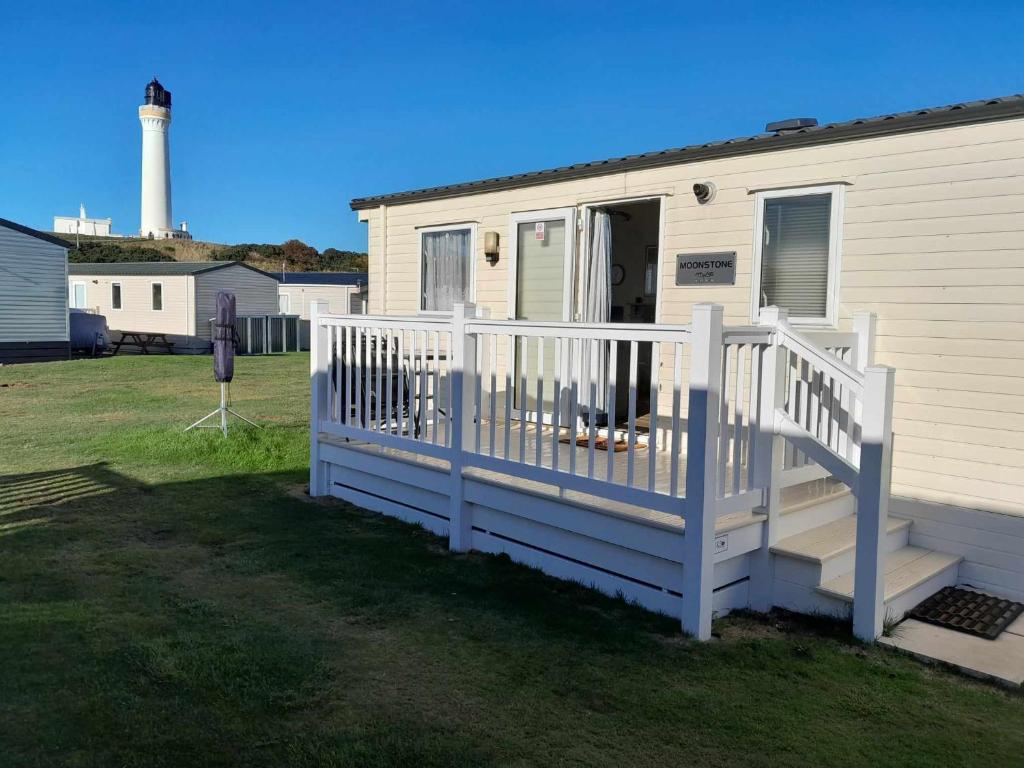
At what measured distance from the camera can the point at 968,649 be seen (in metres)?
3.42

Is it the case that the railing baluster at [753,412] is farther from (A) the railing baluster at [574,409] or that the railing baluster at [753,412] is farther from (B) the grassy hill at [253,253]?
(B) the grassy hill at [253,253]

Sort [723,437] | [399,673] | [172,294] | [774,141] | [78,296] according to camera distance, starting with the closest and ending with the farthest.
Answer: [399,673] < [723,437] < [774,141] < [172,294] < [78,296]

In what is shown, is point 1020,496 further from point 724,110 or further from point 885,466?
point 724,110

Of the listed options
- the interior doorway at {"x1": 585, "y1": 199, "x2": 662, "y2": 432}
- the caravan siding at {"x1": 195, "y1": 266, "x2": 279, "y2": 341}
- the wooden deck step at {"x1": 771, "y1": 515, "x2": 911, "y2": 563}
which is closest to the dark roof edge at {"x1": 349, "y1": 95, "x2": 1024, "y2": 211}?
the interior doorway at {"x1": 585, "y1": 199, "x2": 662, "y2": 432}

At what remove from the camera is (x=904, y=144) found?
4.49 meters

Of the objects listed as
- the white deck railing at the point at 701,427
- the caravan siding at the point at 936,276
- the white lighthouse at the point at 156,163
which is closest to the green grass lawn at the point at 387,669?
the white deck railing at the point at 701,427

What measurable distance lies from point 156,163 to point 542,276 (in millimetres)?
58012

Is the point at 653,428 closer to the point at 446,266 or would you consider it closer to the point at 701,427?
the point at 701,427

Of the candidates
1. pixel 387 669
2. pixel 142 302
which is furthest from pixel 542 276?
pixel 142 302

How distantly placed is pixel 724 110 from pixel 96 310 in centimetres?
2028

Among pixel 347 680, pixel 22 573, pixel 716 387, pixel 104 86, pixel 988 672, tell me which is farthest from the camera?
pixel 104 86

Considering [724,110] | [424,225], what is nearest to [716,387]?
[424,225]

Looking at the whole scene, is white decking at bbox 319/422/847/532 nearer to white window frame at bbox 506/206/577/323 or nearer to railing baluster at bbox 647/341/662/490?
railing baluster at bbox 647/341/662/490

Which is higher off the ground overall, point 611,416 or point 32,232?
point 32,232
